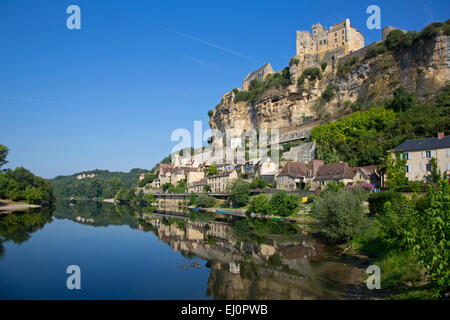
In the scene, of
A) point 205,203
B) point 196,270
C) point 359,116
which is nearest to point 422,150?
point 359,116

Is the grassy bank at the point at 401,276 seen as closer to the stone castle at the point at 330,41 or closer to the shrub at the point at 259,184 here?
the shrub at the point at 259,184

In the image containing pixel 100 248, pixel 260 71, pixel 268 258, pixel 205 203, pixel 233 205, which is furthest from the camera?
pixel 260 71

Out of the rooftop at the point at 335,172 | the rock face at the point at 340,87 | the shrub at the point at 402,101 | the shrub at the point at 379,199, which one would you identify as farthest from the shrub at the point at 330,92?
the shrub at the point at 379,199

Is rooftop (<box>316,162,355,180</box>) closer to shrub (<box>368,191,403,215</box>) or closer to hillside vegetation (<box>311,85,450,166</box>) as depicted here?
hillside vegetation (<box>311,85,450,166</box>)

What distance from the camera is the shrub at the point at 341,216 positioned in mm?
21078

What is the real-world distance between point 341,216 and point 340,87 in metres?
46.5

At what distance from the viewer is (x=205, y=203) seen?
53.6 meters

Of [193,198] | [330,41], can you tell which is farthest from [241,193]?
[330,41]

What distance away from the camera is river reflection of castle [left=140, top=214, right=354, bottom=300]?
13.8m
